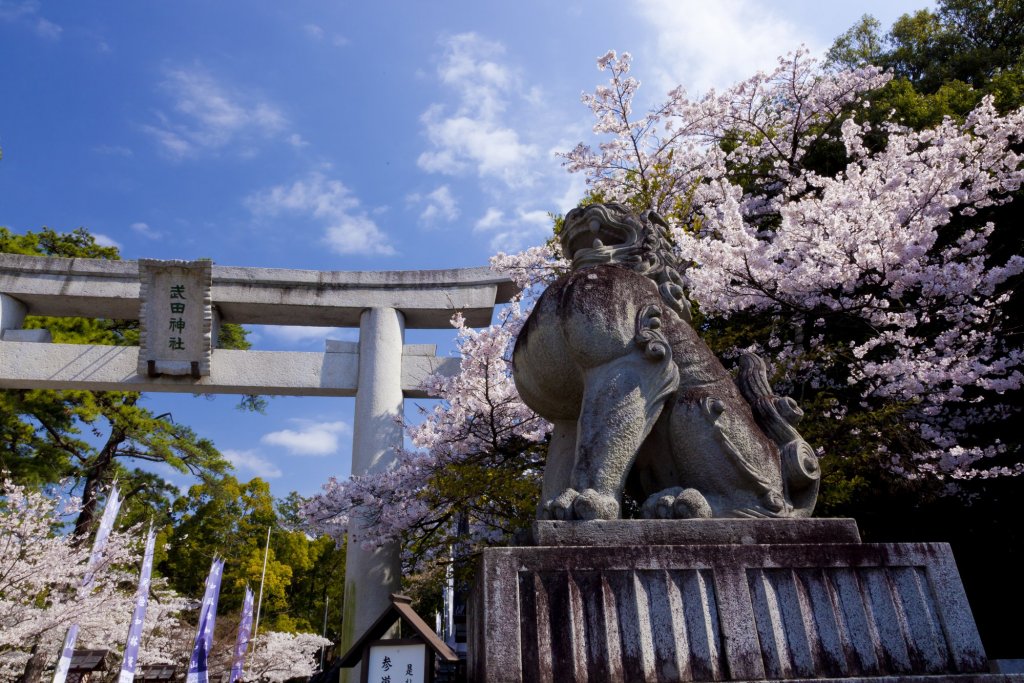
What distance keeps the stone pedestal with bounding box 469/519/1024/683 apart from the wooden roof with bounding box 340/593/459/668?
8.33 ft

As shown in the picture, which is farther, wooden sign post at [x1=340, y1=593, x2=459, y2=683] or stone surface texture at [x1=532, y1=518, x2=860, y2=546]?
wooden sign post at [x1=340, y1=593, x2=459, y2=683]

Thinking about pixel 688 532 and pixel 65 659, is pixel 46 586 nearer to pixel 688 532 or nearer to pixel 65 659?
pixel 65 659

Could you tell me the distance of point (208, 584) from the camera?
12.3 m

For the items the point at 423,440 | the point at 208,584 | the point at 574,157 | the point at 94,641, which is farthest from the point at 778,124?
the point at 94,641

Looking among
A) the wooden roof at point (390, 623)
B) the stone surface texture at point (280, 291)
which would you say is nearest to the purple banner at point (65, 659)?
the stone surface texture at point (280, 291)

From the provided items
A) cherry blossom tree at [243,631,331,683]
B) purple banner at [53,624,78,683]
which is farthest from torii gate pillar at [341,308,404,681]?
cherry blossom tree at [243,631,331,683]

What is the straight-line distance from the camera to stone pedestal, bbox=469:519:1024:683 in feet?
6.68

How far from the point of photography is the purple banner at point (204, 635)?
10.7 m

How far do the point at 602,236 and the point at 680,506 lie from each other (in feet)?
4.53

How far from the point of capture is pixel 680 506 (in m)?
2.34

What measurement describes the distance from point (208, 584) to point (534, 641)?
1223 cm

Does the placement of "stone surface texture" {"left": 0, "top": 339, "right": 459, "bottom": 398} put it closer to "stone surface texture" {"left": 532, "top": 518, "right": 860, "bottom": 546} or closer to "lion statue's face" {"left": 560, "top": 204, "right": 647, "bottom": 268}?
"lion statue's face" {"left": 560, "top": 204, "right": 647, "bottom": 268}

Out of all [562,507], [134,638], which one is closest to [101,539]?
[134,638]

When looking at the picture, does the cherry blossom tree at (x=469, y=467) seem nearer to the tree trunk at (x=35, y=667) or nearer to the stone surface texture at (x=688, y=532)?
the stone surface texture at (x=688, y=532)
